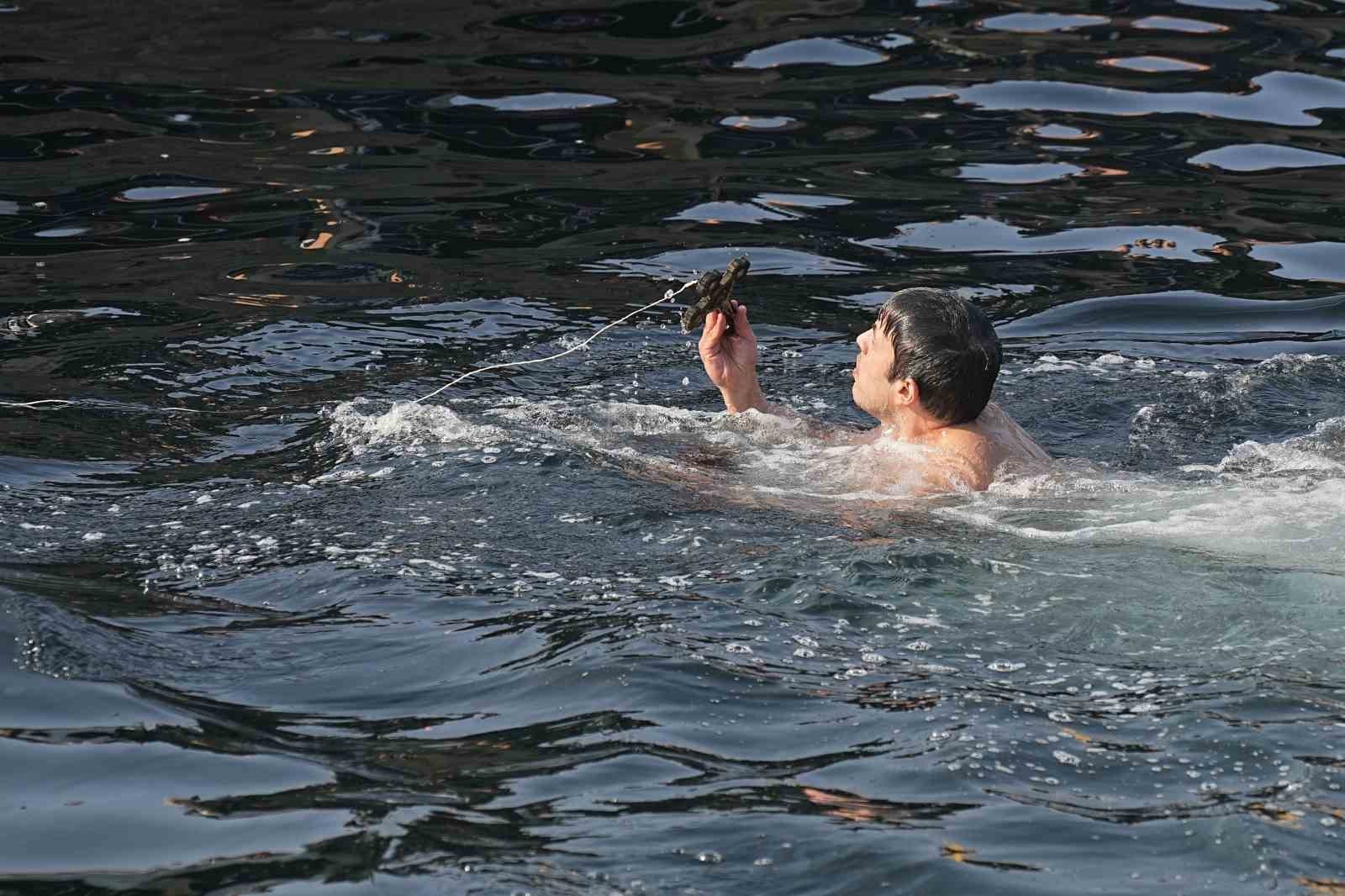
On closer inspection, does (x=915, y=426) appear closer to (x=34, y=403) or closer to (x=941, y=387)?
(x=941, y=387)

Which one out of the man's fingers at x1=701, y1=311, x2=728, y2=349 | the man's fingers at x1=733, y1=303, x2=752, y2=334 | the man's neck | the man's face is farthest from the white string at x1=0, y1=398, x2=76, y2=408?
the man's neck

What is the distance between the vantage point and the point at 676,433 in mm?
7383

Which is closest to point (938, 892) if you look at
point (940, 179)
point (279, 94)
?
point (940, 179)

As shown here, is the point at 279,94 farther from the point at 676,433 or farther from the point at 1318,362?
the point at 1318,362

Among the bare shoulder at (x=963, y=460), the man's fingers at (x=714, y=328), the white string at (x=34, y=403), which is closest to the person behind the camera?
the bare shoulder at (x=963, y=460)

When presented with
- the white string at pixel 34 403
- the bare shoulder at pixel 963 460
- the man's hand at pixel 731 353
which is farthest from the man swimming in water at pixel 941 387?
the white string at pixel 34 403

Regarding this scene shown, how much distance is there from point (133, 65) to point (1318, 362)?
8.87m

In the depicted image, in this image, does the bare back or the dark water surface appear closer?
the dark water surface

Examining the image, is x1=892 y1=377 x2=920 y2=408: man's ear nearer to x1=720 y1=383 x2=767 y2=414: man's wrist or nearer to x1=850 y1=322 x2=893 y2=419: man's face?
x1=850 y1=322 x2=893 y2=419: man's face

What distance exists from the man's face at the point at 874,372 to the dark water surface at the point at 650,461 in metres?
0.22

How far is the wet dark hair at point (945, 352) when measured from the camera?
21.1 feet

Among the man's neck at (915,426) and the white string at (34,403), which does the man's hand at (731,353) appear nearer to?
the man's neck at (915,426)

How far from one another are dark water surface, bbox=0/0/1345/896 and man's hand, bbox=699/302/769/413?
0.62ft

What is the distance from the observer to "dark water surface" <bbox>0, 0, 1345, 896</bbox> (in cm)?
398
